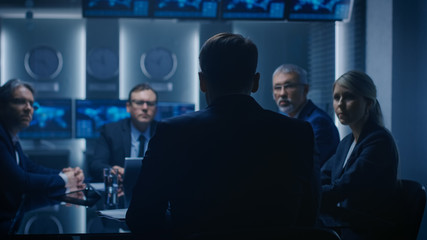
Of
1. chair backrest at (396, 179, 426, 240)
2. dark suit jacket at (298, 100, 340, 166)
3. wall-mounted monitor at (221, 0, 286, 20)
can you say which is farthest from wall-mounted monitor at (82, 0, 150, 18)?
chair backrest at (396, 179, 426, 240)

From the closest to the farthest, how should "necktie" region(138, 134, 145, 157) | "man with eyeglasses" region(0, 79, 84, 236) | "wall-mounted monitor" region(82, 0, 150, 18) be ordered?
"man with eyeglasses" region(0, 79, 84, 236), "necktie" region(138, 134, 145, 157), "wall-mounted monitor" region(82, 0, 150, 18)

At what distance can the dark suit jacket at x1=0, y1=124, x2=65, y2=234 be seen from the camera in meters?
2.54

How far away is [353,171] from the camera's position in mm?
2604

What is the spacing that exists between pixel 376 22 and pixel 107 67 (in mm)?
3204

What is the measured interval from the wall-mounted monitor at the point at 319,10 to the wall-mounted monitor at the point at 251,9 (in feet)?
0.41

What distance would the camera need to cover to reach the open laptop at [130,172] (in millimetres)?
2613

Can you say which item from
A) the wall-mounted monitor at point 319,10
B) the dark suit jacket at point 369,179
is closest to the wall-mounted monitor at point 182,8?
the wall-mounted monitor at point 319,10

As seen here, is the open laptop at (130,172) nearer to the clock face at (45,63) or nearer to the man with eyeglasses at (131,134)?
the man with eyeglasses at (131,134)

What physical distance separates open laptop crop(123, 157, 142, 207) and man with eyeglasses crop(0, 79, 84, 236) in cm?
52

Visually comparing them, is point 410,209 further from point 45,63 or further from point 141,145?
point 45,63

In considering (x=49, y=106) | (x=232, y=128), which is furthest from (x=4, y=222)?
(x=49, y=106)

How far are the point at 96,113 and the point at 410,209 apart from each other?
167 inches

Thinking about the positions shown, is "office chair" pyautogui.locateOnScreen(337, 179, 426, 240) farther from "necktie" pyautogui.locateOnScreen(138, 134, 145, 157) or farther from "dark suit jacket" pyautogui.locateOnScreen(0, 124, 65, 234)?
"necktie" pyautogui.locateOnScreen(138, 134, 145, 157)

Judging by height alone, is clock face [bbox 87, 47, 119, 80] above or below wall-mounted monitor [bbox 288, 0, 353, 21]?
below
